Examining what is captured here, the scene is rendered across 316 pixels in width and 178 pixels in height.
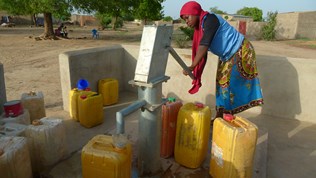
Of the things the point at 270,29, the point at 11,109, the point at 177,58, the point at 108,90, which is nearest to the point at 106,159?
the point at 177,58

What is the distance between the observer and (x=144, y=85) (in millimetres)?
1912

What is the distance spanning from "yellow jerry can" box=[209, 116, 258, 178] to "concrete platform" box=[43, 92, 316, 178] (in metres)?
0.33

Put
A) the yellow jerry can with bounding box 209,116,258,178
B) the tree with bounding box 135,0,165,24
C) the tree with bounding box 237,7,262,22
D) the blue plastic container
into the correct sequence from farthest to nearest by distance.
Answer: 1. the tree with bounding box 237,7,262,22
2. the tree with bounding box 135,0,165,24
3. the blue plastic container
4. the yellow jerry can with bounding box 209,116,258,178

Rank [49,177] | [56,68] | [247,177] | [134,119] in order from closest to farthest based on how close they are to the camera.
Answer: [247,177] < [49,177] < [134,119] < [56,68]

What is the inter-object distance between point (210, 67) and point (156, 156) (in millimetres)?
2205

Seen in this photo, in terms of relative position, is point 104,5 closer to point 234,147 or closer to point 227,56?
point 227,56

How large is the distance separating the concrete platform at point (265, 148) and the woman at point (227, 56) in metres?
0.58

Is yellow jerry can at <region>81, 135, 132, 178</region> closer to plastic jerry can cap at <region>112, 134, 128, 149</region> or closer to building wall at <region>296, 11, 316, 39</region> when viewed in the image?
plastic jerry can cap at <region>112, 134, 128, 149</region>

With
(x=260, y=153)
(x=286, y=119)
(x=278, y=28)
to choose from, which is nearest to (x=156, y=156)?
(x=260, y=153)

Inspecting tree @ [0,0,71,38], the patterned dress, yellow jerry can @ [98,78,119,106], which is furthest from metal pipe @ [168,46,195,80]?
tree @ [0,0,71,38]

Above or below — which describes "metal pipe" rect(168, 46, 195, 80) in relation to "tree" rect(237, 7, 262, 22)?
below

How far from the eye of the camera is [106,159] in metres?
1.78

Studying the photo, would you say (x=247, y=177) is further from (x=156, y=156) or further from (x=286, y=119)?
(x=286, y=119)

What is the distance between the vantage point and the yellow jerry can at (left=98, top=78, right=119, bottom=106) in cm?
430
